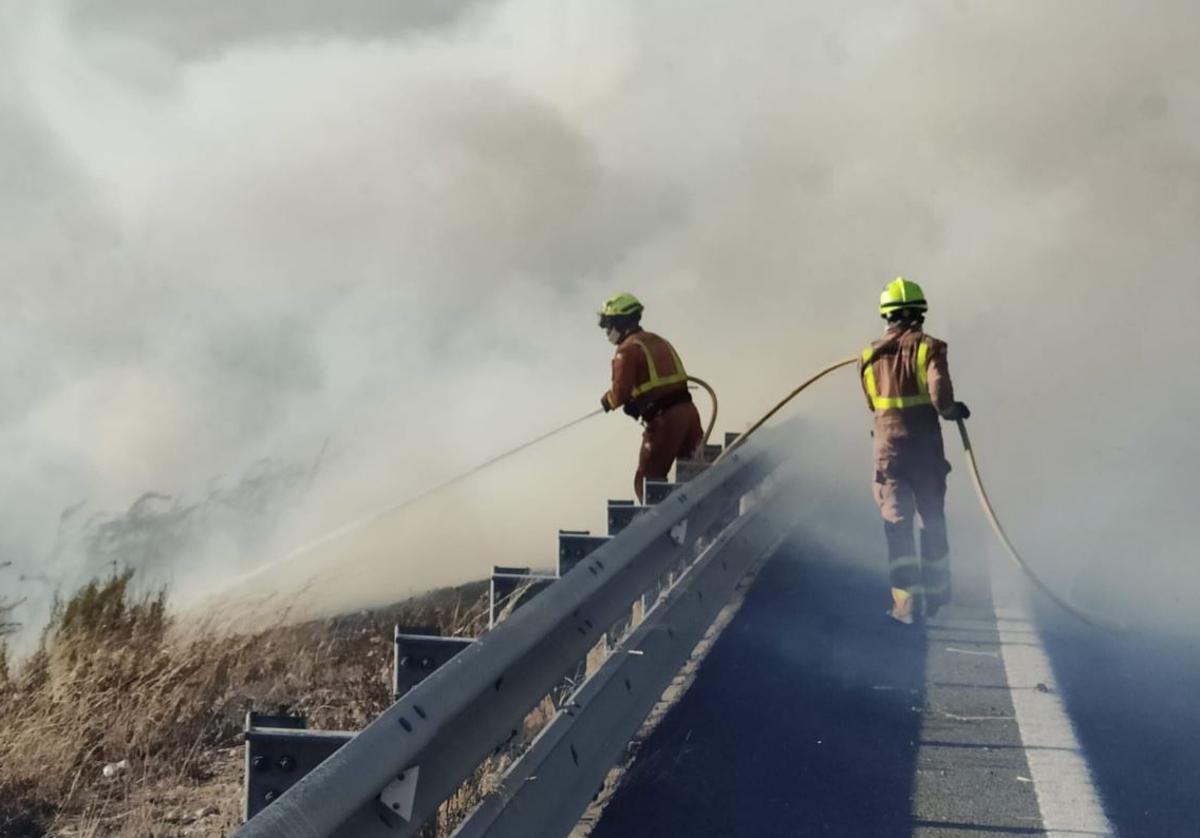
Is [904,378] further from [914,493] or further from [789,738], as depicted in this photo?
[789,738]

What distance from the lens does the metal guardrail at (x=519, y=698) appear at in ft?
10.3

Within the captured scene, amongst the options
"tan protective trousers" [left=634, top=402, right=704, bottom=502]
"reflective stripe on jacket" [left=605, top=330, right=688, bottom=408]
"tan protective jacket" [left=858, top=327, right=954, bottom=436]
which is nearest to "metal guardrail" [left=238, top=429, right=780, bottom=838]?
"tan protective jacket" [left=858, top=327, right=954, bottom=436]

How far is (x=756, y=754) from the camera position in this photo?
239 inches

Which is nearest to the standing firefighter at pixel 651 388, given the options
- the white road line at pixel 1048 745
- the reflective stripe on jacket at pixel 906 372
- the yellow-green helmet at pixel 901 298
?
the reflective stripe on jacket at pixel 906 372

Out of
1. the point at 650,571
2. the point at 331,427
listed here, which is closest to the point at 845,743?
the point at 650,571

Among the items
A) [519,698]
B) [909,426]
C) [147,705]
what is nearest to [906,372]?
[909,426]

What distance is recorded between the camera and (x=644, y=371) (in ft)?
37.5

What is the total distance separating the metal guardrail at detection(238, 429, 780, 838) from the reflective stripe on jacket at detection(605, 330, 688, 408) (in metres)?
3.28

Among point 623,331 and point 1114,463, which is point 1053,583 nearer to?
point 623,331

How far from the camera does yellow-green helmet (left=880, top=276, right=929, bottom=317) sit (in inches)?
377

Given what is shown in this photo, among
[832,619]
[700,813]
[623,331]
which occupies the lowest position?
[700,813]

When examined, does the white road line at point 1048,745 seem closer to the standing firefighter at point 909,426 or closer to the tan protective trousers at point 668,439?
the standing firefighter at point 909,426

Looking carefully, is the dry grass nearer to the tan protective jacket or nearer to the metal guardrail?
the metal guardrail

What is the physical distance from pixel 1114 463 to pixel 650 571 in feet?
43.0
